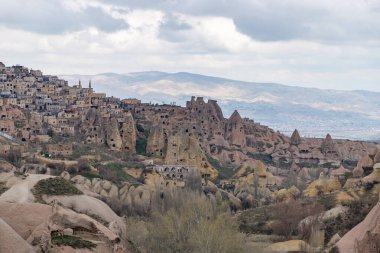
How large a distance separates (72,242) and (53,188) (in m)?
12.2

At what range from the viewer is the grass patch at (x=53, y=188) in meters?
35.8

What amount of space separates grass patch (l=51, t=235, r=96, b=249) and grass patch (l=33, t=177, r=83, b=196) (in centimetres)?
1078

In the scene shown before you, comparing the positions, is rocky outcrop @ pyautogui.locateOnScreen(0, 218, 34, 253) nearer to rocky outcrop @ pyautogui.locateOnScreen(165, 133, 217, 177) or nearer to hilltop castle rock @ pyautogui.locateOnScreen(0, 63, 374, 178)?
hilltop castle rock @ pyautogui.locateOnScreen(0, 63, 374, 178)

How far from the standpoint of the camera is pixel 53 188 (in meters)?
36.3

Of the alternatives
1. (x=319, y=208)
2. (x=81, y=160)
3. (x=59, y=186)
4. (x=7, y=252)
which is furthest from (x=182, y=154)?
(x=7, y=252)

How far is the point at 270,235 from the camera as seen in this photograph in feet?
166

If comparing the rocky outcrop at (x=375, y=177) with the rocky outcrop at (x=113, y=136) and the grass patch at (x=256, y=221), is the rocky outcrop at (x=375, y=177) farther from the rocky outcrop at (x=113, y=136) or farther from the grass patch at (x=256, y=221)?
the rocky outcrop at (x=113, y=136)

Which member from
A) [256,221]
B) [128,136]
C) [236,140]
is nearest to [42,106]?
[128,136]

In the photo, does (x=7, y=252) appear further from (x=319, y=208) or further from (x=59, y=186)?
(x=319, y=208)

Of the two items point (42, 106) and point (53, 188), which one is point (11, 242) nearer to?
point (53, 188)

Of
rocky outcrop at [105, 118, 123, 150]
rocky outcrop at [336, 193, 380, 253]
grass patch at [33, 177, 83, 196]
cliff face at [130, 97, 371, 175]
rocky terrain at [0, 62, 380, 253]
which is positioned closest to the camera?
rocky outcrop at [336, 193, 380, 253]

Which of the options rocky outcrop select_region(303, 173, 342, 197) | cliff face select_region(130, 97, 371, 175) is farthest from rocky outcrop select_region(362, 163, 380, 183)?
cliff face select_region(130, 97, 371, 175)

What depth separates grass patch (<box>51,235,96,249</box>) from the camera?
24188mm

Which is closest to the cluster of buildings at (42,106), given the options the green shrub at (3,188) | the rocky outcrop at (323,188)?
the rocky outcrop at (323,188)
